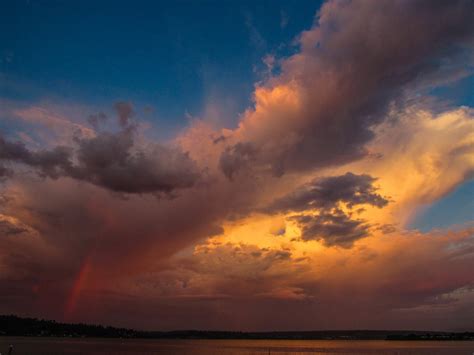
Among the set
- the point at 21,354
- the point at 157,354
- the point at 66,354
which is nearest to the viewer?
the point at 21,354

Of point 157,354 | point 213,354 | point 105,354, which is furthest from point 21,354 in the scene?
point 213,354

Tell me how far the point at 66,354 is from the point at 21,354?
84.7 ft

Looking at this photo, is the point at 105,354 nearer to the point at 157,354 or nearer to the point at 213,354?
the point at 157,354

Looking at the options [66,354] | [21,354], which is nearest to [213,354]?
[66,354]

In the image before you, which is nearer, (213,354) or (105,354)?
(105,354)

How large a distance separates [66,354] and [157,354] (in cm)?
4405

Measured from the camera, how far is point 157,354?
196 metres

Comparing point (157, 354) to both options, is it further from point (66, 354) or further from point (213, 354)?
point (66, 354)

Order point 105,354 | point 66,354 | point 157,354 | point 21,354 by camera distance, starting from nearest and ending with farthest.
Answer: point 21,354
point 66,354
point 105,354
point 157,354

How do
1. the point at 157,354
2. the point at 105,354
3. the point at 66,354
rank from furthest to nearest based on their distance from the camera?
the point at 157,354, the point at 105,354, the point at 66,354

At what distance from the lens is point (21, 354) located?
146 m

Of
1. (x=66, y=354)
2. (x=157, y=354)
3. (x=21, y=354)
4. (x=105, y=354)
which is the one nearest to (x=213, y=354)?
(x=157, y=354)

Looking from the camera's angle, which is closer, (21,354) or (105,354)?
(21,354)

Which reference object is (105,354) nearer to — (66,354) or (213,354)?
(66,354)
